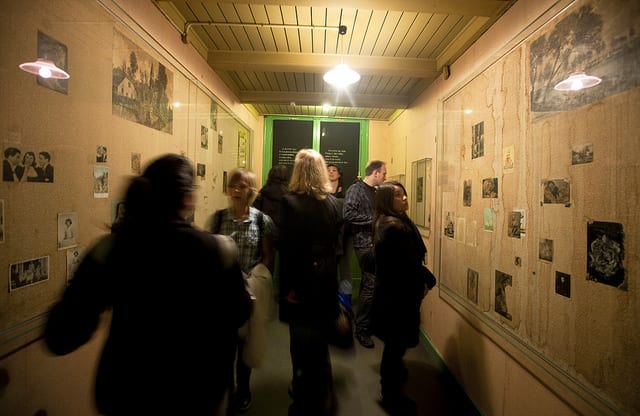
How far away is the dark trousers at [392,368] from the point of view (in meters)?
2.12

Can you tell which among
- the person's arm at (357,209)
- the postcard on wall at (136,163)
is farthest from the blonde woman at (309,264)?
the person's arm at (357,209)

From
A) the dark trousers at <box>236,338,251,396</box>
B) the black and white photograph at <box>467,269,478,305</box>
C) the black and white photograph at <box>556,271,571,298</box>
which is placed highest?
the black and white photograph at <box>556,271,571,298</box>

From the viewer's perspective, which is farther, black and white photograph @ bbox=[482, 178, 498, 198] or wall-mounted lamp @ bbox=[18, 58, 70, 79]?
black and white photograph @ bbox=[482, 178, 498, 198]

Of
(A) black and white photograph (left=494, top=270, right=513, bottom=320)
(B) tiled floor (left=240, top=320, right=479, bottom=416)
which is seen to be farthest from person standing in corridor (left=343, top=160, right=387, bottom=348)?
(A) black and white photograph (left=494, top=270, right=513, bottom=320)

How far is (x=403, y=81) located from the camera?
3566 mm

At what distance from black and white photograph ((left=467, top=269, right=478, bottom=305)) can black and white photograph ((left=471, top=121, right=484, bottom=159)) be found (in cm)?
85

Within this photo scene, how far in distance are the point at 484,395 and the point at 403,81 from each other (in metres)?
3.08

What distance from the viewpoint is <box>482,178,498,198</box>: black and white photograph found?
199cm

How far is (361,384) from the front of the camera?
2.49 meters

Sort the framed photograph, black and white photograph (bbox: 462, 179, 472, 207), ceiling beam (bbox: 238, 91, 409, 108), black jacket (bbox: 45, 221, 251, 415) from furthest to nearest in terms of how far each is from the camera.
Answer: ceiling beam (bbox: 238, 91, 409, 108), the framed photograph, black and white photograph (bbox: 462, 179, 472, 207), black jacket (bbox: 45, 221, 251, 415)

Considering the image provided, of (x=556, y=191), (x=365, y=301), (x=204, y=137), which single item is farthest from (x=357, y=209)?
(x=556, y=191)

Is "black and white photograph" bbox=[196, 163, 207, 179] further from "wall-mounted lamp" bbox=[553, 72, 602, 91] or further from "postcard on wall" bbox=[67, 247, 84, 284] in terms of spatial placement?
"wall-mounted lamp" bbox=[553, 72, 602, 91]

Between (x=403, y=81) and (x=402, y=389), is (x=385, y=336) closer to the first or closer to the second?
(x=402, y=389)

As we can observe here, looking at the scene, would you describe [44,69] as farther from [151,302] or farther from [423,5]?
[423,5]
